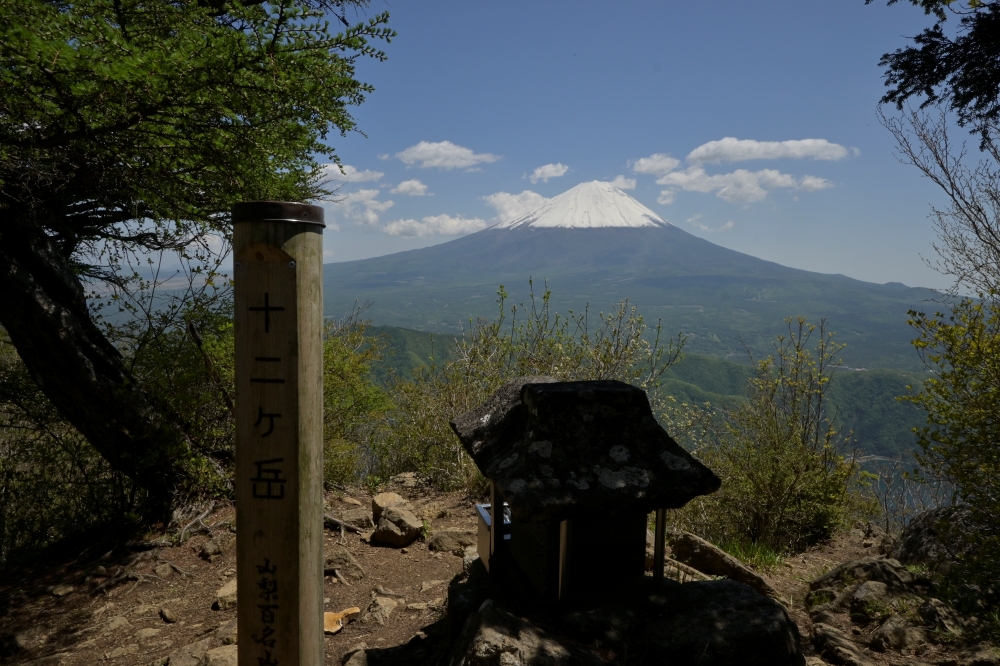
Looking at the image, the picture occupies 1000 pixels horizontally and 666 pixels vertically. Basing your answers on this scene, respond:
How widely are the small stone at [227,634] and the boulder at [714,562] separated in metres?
3.72

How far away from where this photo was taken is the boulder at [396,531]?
600cm

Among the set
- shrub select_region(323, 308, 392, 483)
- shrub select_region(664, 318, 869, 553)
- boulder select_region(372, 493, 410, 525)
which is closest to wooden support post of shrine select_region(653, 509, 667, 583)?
boulder select_region(372, 493, 410, 525)

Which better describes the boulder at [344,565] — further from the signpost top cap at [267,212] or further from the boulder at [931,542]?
the boulder at [931,542]

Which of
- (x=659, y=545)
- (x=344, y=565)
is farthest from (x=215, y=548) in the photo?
(x=659, y=545)

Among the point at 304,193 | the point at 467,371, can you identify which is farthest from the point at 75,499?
the point at 467,371

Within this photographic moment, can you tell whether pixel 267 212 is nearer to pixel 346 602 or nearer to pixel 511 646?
pixel 511 646

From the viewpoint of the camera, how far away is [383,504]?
6746mm

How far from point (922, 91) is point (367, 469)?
957 centimetres

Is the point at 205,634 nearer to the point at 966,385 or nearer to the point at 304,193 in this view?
the point at 304,193

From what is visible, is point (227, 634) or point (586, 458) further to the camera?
point (227, 634)

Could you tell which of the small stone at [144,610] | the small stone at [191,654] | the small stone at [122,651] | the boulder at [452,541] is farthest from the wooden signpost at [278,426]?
the boulder at [452,541]

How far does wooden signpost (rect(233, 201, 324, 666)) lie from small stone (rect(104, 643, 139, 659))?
2.55 m

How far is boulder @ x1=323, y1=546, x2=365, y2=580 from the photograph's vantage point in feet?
17.5

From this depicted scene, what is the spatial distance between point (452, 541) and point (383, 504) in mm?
1127
